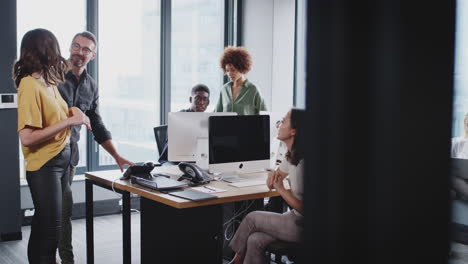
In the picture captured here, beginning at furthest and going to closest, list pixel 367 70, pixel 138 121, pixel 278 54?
1. pixel 278 54
2. pixel 138 121
3. pixel 367 70

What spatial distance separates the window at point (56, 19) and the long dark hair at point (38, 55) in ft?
6.87

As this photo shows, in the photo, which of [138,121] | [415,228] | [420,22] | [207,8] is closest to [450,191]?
[415,228]

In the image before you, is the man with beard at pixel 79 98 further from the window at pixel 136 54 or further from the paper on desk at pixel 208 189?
the window at pixel 136 54

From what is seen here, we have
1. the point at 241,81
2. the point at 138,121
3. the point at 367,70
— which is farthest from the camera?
the point at 138,121

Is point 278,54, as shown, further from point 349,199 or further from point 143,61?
point 349,199

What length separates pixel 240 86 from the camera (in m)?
4.53

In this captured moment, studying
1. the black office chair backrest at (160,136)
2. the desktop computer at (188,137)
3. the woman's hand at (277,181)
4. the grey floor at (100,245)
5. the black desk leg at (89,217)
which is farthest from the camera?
the black office chair backrest at (160,136)

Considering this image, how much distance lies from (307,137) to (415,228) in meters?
0.13

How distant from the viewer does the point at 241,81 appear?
4.53 m

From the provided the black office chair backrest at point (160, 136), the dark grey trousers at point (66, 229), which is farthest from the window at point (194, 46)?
the dark grey trousers at point (66, 229)

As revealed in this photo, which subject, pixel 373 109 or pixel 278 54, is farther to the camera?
pixel 278 54

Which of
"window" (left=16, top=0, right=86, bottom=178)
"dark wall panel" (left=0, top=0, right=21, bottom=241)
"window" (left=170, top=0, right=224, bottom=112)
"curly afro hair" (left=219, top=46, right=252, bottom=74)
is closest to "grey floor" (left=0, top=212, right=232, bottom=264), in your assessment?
"dark wall panel" (left=0, top=0, right=21, bottom=241)

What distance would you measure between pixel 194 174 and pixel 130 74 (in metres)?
2.50

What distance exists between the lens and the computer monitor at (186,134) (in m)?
3.33
